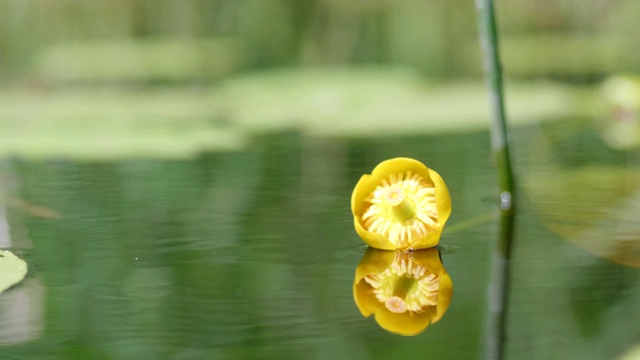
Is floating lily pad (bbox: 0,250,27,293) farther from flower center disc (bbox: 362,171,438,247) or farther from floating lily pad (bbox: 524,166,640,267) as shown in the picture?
floating lily pad (bbox: 524,166,640,267)

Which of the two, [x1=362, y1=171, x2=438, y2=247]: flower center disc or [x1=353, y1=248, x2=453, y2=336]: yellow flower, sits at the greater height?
[x1=362, y1=171, x2=438, y2=247]: flower center disc

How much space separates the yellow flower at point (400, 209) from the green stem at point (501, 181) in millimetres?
55

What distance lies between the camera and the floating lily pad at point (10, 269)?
72 cm

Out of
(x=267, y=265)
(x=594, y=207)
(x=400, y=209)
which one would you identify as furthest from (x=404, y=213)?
(x=594, y=207)

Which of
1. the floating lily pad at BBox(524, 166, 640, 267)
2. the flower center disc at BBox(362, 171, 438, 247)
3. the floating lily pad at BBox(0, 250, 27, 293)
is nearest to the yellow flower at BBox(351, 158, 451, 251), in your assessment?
the flower center disc at BBox(362, 171, 438, 247)

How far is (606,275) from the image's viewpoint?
71cm

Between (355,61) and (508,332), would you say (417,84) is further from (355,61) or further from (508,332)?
(508,332)

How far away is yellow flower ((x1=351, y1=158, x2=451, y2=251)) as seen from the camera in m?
0.77

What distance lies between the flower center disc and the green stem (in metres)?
0.06

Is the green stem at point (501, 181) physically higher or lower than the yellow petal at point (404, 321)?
higher

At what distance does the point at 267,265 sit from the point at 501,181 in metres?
0.27

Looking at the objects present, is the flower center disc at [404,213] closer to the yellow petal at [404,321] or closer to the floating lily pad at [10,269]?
the yellow petal at [404,321]

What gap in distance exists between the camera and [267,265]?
75 cm

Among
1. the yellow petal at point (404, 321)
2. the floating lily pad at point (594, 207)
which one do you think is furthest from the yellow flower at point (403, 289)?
the floating lily pad at point (594, 207)
